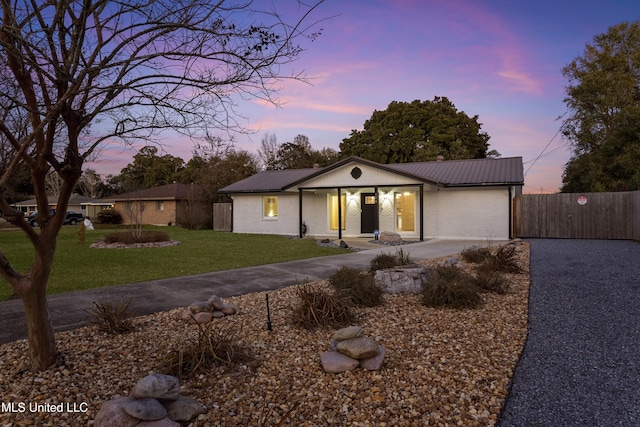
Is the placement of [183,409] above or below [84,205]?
below

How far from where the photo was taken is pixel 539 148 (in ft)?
87.6

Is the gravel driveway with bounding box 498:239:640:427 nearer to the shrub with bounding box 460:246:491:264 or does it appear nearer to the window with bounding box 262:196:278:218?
the shrub with bounding box 460:246:491:264

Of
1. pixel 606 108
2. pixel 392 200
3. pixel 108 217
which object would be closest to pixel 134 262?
pixel 392 200

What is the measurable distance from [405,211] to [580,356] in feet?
49.6

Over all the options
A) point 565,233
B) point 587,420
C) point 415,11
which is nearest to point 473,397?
point 587,420

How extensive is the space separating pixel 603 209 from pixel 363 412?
57.0 feet

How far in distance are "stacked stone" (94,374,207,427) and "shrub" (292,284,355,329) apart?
196cm

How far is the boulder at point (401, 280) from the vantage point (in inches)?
247

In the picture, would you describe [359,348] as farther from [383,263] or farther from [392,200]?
[392,200]

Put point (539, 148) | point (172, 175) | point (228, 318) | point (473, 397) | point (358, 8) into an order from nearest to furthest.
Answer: point (473, 397) → point (358, 8) → point (228, 318) → point (539, 148) → point (172, 175)

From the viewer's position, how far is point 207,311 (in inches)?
197

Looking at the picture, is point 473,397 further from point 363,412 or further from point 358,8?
point 358,8

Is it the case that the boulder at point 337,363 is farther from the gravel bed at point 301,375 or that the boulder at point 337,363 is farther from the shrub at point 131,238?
the shrub at point 131,238

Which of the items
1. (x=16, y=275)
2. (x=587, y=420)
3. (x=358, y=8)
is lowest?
(x=587, y=420)
